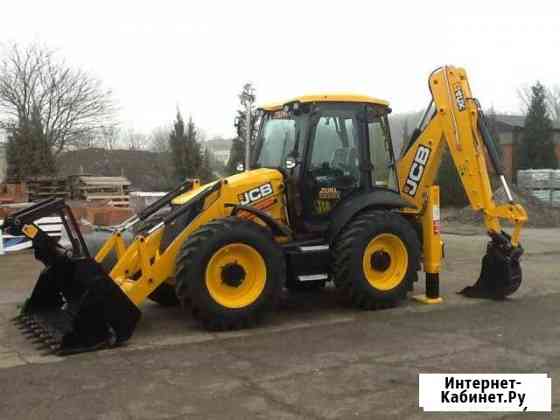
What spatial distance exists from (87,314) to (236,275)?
1.53 meters

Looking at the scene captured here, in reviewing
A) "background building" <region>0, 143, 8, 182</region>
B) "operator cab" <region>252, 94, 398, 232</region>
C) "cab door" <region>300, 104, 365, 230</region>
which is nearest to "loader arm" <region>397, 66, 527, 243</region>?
"operator cab" <region>252, 94, 398, 232</region>

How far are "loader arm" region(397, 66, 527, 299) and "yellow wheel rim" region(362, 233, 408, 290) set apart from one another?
63 cm

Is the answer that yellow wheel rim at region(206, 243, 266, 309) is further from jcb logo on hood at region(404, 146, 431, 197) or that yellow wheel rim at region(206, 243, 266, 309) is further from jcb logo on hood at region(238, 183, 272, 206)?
jcb logo on hood at region(404, 146, 431, 197)

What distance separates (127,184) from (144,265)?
46.0 ft

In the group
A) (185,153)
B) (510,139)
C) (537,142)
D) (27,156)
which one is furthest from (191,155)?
(510,139)

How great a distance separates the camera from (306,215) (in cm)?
786

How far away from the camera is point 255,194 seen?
7.57 meters

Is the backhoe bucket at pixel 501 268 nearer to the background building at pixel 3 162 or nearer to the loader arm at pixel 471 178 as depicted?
the loader arm at pixel 471 178

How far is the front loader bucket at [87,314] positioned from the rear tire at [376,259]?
242 cm

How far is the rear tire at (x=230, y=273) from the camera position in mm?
6656

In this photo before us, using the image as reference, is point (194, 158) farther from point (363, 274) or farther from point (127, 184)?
point (363, 274)

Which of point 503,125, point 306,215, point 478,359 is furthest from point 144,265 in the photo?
point 503,125

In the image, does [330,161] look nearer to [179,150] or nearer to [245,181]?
[245,181]

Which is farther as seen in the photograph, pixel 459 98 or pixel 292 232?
pixel 459 98
